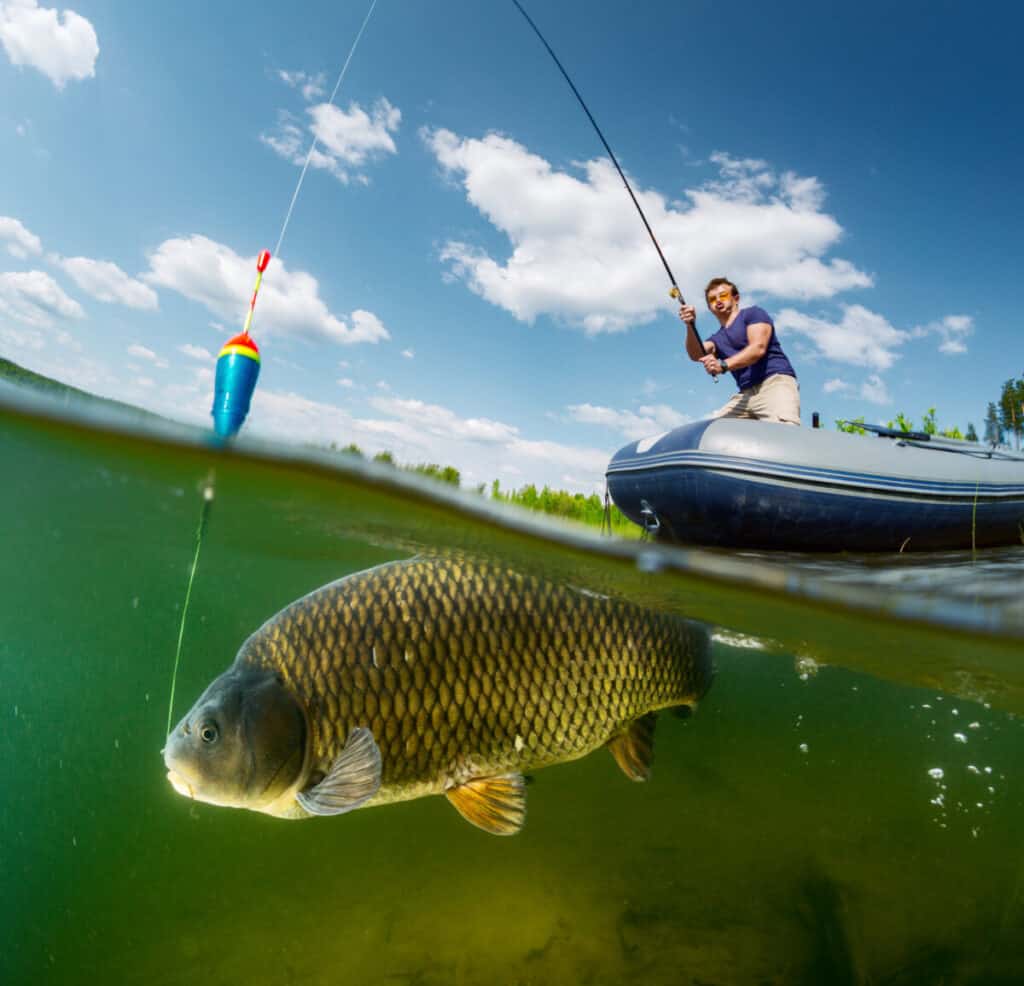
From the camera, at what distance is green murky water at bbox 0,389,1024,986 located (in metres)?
3.59

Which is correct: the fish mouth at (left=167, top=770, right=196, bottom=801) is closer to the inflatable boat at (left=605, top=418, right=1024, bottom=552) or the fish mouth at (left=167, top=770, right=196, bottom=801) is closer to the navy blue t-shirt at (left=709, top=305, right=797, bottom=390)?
the inflatable boat at (left=605, top=418, right=1024, bottom=552)

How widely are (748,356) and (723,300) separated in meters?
1.07

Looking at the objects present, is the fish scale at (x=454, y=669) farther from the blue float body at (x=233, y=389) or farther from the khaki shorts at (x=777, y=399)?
the khaki shorts at (x=777, y=399)

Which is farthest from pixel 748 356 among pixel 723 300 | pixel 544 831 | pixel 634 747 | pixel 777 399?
pixel 634 747

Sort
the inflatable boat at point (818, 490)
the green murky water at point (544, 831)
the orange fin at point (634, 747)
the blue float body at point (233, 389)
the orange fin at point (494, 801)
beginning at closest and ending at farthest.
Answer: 1. the orange fin at point (494, 801)
2. the orange fin at point (634, 747)
3. the green murky water at point (544, 831)
4. the blue float body at point (233, 389)
5. the inflatable boat at point (818, 490)

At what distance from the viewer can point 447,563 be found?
9.31 feet

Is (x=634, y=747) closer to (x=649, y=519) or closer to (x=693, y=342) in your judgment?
(x=649, y=519)

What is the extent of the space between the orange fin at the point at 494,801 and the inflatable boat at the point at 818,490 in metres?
5.20

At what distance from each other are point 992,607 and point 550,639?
4.07 metres

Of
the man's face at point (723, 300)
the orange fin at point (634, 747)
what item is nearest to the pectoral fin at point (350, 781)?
the orange fin at point (634, 747)

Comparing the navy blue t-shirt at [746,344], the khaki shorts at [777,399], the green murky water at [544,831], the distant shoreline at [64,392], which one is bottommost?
the green murky water at [544,831]

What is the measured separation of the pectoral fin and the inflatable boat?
5.64 metres

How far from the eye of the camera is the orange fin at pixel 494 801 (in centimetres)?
244

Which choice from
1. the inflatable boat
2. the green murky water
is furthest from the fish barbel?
the inflatable boat
